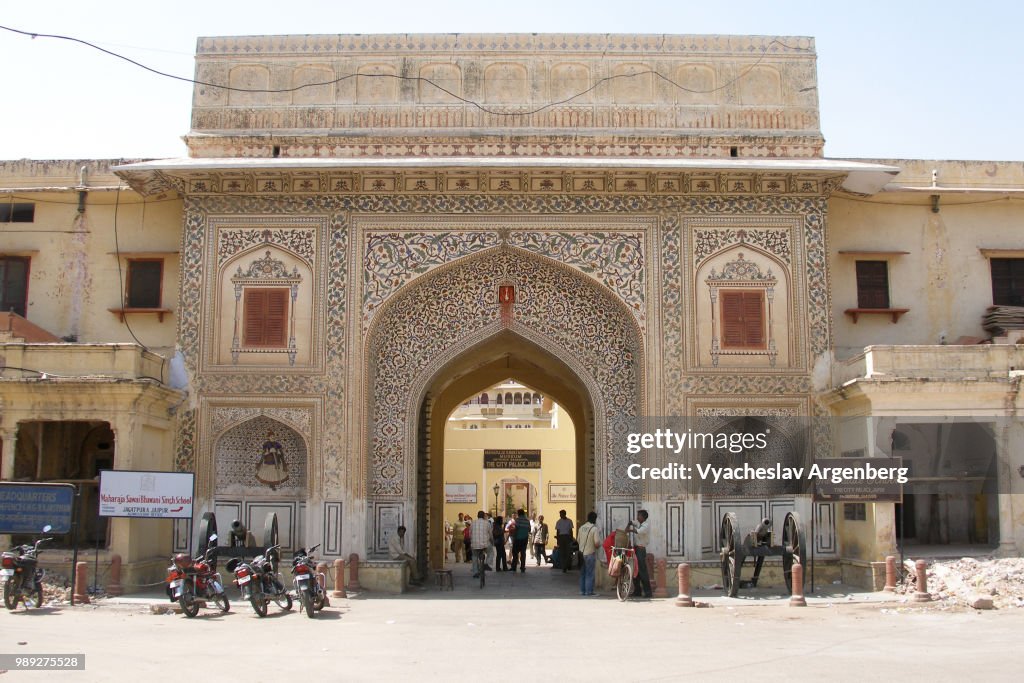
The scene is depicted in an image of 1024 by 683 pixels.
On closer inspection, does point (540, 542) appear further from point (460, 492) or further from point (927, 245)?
point (927, 245)

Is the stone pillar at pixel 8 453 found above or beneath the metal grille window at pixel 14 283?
beneath

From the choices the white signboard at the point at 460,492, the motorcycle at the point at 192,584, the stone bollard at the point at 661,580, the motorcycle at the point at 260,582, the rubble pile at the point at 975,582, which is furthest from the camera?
the white signboard at the point at 460,492

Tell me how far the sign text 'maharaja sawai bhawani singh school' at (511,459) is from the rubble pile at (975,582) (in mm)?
17736

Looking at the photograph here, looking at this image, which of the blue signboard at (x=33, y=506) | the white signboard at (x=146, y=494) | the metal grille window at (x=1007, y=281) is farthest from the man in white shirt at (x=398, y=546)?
the metal grille window at (x=1007, y=281)

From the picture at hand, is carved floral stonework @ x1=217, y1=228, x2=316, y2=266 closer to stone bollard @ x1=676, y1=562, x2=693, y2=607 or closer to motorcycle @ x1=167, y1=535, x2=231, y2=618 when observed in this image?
motorcycle @ x1=167, y1=535, x2=231, y2=618

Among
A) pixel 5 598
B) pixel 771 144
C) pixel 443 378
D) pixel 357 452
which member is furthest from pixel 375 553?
pixel 771 144

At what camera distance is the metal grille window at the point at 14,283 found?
1748cm

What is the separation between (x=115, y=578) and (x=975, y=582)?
11.6m

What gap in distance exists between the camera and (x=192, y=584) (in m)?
12.3

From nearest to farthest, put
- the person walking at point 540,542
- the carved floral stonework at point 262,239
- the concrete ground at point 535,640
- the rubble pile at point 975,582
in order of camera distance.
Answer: the concrete ground at point 535,640
the rubble pile at point 975,582
the carved floral stonework at point 262,239
the person walking at point 540,542

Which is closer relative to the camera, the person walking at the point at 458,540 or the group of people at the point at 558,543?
the group of people at the point at 558,543

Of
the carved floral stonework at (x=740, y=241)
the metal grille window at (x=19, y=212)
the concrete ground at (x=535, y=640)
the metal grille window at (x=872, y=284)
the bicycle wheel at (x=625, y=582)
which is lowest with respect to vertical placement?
the concrete ground at (x=535, y=640)

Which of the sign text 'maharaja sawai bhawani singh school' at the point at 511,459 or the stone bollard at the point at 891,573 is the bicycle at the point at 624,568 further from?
the sign text 'maharaja sawai bhawani singh school' at the point at 511,459

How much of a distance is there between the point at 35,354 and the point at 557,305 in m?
8.12
